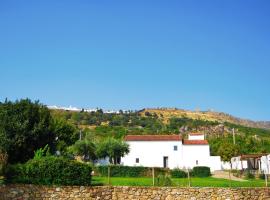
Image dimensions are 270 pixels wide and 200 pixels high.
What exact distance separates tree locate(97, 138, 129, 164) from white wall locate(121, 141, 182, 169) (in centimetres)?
336

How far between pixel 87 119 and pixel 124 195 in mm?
95332

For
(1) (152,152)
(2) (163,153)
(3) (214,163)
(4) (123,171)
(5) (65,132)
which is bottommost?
(4) (123,171)

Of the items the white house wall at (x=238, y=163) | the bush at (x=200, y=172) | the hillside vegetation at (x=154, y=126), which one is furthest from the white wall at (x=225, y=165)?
the hillside vegetation at (x=154, y=126)

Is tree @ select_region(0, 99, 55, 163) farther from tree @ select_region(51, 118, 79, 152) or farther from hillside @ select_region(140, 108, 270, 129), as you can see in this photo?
hillside @ select_region(140, 108, 270, 129)

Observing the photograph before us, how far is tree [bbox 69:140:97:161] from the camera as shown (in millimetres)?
53375

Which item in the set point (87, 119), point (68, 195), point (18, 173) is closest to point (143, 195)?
point (68, 195)

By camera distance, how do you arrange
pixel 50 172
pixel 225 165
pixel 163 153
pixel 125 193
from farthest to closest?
pixel 225 165
pixel 163 153
pixel 125 193
pixel 50 172

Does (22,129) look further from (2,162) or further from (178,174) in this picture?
(178,174)

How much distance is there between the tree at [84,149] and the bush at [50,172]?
30.4 meters

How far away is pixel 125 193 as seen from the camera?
2341 cm

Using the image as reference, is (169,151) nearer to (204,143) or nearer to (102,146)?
(204,143)

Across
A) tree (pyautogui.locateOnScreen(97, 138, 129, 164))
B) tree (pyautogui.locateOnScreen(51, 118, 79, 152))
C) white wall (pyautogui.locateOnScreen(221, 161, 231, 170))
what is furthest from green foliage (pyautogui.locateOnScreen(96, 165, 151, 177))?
white wall (pyautogui.locateOnScreen(221, 161, 231, 170))

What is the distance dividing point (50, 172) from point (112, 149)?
31013 mm

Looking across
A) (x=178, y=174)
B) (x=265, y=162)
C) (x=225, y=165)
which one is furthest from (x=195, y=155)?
(x=178, y=174)
